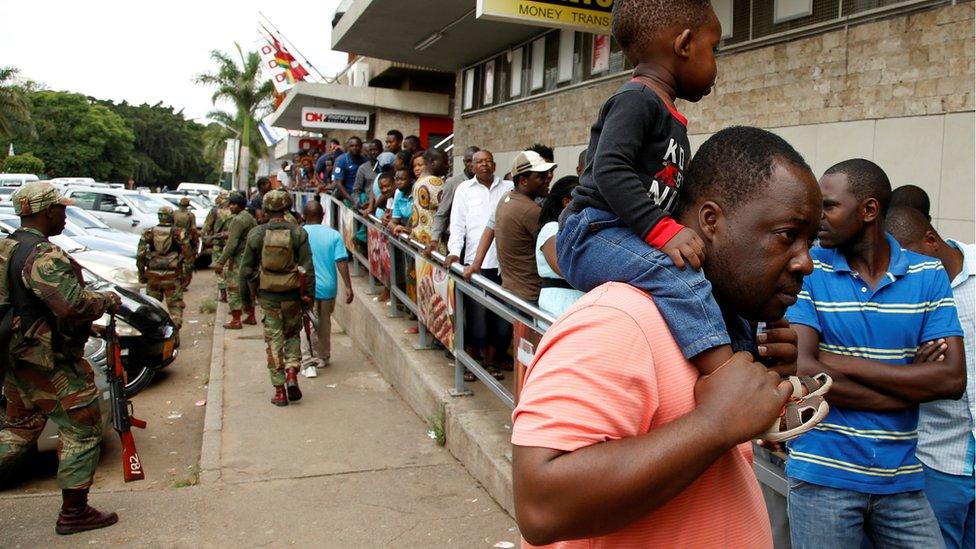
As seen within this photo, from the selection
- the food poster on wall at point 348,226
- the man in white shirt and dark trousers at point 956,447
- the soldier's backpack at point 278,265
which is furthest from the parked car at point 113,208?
the man in white shirt and dark trousers at point 956,447

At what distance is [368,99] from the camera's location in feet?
70.3

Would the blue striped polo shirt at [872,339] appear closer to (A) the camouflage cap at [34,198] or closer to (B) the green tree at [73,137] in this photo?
(A) the camouflage cap at [34,198]

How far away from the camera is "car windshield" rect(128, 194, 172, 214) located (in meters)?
22.1

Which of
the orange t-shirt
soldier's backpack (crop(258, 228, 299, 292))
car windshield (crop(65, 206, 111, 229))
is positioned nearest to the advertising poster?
soldier's backpack (crop(258, 228, 299, 292))

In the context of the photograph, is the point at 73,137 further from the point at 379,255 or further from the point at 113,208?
the point at 379,255

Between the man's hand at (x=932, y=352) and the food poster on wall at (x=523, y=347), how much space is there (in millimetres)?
2101

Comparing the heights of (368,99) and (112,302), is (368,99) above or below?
above

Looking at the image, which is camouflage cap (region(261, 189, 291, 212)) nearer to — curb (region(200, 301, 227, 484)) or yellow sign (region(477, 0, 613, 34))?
curb (region(200, 301, 227, 484))

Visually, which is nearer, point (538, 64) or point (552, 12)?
point (552, 12)

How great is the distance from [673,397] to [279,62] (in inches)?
1112

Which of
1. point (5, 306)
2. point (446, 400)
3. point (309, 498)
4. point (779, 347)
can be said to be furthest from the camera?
point (446, 400)

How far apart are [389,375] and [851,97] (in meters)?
5.53

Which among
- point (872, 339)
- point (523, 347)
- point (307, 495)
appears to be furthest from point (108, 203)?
point (872, 339)

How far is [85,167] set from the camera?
230 feet
